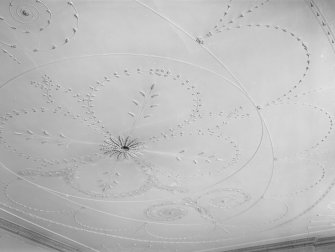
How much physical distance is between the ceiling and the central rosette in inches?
0.7

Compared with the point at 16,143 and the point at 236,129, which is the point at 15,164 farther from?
the point at 236,129

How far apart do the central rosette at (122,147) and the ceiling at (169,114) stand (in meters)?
0.02

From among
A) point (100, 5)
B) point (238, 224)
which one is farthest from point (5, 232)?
point (100, 5)

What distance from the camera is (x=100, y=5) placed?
2.94 meters

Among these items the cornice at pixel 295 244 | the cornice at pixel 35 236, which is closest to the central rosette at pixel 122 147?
the cornice at pixel 35 236

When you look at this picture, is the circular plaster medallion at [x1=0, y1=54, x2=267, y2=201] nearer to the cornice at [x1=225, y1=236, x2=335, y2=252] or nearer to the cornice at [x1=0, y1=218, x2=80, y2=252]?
the cornice at [x1=0, y1=218, x2=80, y2=252]

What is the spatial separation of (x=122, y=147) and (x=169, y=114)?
0.81 metres

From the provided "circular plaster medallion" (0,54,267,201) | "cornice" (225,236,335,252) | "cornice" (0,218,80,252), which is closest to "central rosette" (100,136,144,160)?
"circular plaster medallion" (0,54,267,201)

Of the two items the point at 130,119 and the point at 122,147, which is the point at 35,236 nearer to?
the point at 122,147

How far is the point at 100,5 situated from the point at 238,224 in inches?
179

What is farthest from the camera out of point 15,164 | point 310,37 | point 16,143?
point 15,164

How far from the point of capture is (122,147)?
4391 millimetres

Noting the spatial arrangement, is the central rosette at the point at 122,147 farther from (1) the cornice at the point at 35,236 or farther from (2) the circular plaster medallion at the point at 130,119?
(1) the cornice at the point at 35,236

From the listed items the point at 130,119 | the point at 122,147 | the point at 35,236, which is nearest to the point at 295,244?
the point at 122,147
